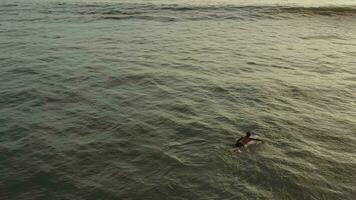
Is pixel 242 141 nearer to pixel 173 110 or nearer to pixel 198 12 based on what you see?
pixel 173 110

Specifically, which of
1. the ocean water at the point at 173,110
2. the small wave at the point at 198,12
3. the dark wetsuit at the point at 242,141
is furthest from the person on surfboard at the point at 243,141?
the small wave at the point at 198,12

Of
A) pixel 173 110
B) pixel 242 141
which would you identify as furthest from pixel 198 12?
pixel 242 141

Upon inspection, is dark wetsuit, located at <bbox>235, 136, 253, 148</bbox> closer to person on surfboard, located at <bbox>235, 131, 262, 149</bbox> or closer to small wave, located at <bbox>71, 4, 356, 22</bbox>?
person on surfboard, located at <bbox>235, 131, 262, 149</bbox>

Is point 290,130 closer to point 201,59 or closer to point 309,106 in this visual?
point 309,106

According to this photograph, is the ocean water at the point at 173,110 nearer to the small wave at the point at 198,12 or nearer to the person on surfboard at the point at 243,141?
the person on surfboard at the point at 243,141

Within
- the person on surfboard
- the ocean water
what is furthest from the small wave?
the person on surfboard

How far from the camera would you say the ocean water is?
1556cm

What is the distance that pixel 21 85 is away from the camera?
2469 cm

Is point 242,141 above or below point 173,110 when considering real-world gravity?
above

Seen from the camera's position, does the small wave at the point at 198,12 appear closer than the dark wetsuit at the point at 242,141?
No

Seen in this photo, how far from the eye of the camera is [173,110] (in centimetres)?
2162

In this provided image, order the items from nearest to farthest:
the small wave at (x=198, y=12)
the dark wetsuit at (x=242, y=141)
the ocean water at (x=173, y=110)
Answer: the ocean water at (x=173, y=110) < the dark wetsuit at (x=242, y=141) < the small wave at (x=198, y=12)

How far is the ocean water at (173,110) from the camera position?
613 inches

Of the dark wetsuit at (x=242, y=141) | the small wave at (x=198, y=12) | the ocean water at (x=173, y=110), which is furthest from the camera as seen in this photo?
the small wave at (x=198, y=12)
